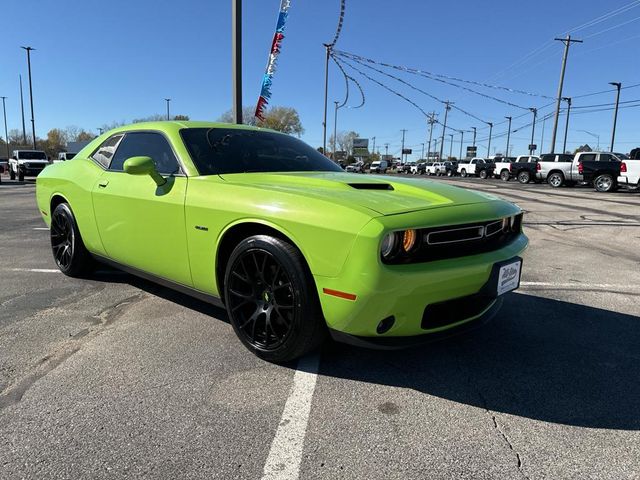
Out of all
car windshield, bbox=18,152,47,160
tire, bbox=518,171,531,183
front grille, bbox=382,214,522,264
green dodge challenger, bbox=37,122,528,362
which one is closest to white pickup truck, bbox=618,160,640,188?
tire, bbox=518,171,531,183

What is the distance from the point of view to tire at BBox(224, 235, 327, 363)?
2.56 meters

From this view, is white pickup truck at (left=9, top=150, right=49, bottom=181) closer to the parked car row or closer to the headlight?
the parked car row

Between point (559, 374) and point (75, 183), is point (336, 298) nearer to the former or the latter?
point (559, 374)

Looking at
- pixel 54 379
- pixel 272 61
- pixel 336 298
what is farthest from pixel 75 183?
pixel 272 61

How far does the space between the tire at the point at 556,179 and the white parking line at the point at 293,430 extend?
1028 inches

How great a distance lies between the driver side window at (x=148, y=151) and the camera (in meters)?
3.51

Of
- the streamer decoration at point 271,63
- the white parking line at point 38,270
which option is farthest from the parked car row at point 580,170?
the white parking line at point 38,270

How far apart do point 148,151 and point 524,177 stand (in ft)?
97.9

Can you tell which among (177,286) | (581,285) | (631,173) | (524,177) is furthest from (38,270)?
(524,177)

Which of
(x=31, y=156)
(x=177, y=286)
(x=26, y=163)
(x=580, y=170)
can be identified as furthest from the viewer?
(x=31, y=156)

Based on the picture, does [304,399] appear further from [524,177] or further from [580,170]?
[524,177]

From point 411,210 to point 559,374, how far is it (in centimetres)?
139

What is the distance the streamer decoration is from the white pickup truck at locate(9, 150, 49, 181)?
21.9m

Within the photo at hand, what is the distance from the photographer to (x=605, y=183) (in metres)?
21.3
